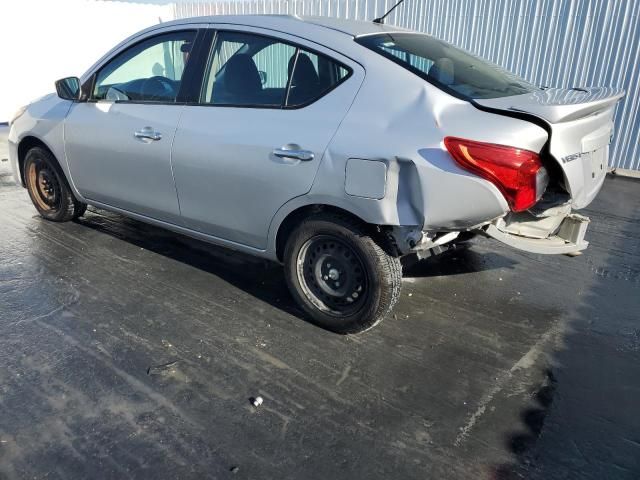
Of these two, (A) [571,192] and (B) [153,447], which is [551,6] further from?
(B) [153,447]

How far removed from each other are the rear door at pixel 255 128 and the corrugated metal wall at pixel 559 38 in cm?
610

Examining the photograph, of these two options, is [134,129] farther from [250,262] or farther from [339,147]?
[339,147]

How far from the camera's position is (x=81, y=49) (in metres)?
12.4

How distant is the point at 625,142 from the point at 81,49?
467 inches

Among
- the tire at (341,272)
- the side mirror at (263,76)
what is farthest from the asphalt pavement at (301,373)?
the side mirror at (263,76)

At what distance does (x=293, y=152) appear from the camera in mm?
2996

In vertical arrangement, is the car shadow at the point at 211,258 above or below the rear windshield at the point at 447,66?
below

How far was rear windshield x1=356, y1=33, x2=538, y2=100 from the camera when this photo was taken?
9.48 feet

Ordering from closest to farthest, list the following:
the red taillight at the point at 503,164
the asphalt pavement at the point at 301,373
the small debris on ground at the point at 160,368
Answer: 1. the asphalt pavement at the point at 301,373
2. the red taillight at the point at 503,164
3. the small debris on ground at the point at 160,368

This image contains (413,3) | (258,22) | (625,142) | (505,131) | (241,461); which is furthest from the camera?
(413,3)

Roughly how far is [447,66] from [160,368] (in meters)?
2.48

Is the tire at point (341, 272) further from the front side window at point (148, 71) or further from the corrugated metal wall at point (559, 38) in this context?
the corrugated metal wall at point (559, 38)

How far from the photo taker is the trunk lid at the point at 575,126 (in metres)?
2.60

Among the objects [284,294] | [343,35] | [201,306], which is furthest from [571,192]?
[201,306]
